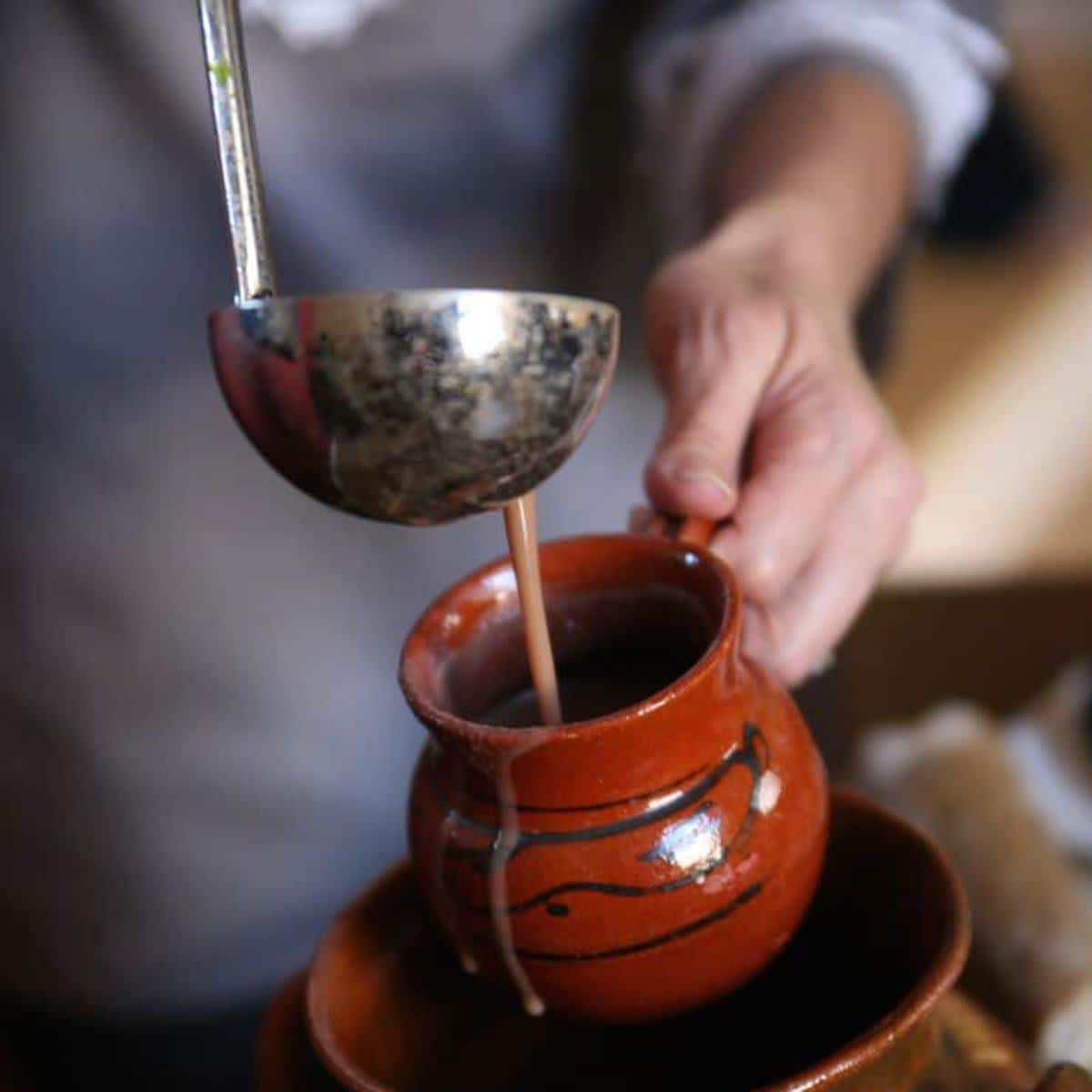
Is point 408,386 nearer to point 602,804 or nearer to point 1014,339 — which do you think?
point 602,804

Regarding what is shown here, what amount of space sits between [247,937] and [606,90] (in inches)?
24.9

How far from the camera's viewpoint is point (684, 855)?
1.33 ft

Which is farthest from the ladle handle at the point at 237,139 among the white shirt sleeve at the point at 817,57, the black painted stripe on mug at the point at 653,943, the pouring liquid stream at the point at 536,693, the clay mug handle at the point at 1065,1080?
the white shirt sleeve at the point at 817,57

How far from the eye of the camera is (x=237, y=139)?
1.28 feet

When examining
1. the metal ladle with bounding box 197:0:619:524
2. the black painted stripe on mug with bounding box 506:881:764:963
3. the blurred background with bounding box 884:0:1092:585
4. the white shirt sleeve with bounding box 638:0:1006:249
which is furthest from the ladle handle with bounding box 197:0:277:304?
the blurred background with bounding box 884:0:1092:585

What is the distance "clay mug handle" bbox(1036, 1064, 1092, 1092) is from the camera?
406 mm

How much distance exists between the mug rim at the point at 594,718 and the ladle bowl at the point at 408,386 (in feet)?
0.22

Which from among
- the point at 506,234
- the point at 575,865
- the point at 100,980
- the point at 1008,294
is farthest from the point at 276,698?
the point at 1008,294

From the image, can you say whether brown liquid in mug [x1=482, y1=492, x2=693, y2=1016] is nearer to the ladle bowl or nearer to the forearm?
the ladle bowl

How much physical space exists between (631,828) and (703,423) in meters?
0.21

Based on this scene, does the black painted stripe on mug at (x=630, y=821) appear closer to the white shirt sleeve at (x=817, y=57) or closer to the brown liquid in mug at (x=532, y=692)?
the brown liquid in mug at (x=532, y=692)

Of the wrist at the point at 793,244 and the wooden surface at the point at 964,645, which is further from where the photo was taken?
the wooden surface at the point at 964,645

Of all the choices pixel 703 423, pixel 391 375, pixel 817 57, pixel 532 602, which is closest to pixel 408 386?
pixel 391 375

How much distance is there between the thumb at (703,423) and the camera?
1.71ft
